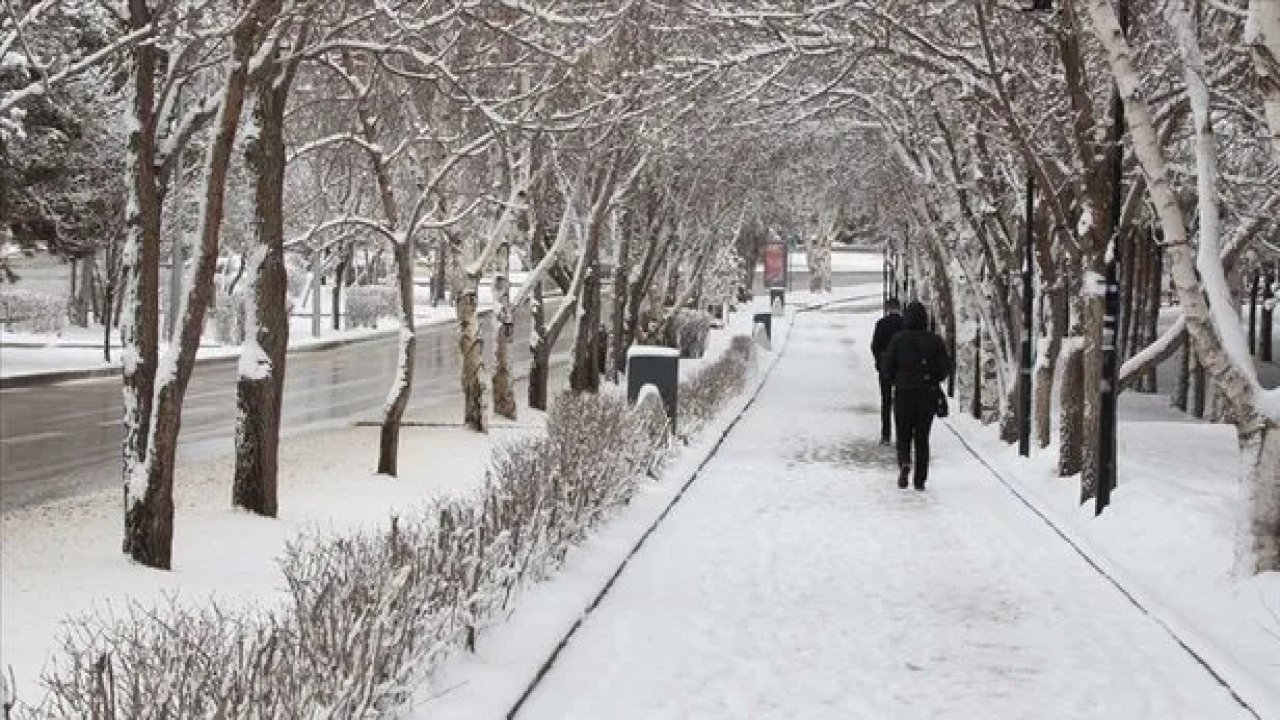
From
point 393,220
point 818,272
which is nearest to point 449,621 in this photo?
point 393,220

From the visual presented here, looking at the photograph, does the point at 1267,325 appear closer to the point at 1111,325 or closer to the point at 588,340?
the point at 588,340

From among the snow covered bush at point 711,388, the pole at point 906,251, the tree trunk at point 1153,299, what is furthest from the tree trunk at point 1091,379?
the tree trunk at point 1153,299

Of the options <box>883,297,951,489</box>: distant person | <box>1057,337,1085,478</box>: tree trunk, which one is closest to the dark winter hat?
<box>883,297,951,489</box>: distant person

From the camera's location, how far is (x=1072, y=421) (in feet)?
51.9

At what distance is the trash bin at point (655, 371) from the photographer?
18625mm

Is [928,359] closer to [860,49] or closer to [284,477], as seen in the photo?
[860,49]

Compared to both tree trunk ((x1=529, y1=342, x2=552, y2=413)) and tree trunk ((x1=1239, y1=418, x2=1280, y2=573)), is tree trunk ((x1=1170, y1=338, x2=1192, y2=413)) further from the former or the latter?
tree trunk ((x1=1239, y1=418, x2=1280, y2=573))

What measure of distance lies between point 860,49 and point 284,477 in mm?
8002

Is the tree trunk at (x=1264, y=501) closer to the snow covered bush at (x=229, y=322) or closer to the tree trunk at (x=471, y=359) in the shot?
the tree trunk at (x=471, y=359)

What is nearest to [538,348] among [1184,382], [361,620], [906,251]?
[1184,382]

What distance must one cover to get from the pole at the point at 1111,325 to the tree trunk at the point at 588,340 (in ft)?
49.0

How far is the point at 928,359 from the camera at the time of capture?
1591 cm

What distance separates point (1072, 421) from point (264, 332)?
7.87 meters

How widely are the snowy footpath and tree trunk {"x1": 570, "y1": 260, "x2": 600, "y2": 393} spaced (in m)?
12.8
